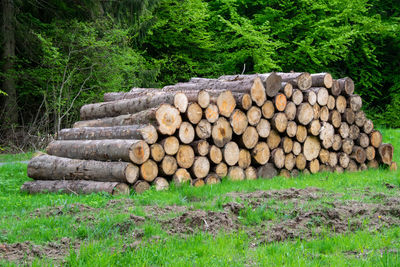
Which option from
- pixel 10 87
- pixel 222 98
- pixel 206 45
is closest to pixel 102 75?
pixel 10 87

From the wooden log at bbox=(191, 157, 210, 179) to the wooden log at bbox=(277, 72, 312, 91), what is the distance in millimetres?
2901

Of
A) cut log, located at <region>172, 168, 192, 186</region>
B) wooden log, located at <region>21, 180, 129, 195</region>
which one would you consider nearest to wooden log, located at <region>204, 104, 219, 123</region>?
cut log, located at <region>172, 168, 192, 186</region>

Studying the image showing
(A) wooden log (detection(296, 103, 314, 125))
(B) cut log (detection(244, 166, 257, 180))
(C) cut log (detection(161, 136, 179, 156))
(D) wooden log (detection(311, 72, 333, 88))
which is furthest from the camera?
(D) wooden log (detection(311, 72, 333, 88))

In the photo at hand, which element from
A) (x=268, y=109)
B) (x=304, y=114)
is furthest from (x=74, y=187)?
(x=304, y=114)

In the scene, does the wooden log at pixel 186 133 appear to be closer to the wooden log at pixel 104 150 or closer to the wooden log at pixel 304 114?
the wooden log at pixel 104 150

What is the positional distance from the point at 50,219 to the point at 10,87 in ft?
41.9

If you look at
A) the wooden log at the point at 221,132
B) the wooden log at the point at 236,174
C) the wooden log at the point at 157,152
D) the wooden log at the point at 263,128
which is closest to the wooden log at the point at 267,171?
the wooden log at the point at 236,174

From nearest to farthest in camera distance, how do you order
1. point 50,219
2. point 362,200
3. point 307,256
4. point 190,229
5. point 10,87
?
point 307,256, point 190,229, point 50,219, point 362,200, point 10,87

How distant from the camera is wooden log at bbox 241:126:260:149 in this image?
8820 mm

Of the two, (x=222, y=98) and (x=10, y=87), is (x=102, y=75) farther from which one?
(x=222, y=98)

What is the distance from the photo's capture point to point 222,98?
849 centimetres

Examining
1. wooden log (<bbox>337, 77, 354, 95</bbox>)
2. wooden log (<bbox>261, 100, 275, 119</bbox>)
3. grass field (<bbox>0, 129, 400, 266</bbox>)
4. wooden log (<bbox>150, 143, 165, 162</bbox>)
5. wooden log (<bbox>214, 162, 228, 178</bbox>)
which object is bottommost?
grass field (<bbox>0, 129, 400, 266</bbox>)

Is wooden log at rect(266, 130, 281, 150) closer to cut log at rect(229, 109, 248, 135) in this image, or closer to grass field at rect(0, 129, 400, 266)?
cut log at rect(229, 109, 248, 135)

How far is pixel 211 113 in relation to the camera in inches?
328
